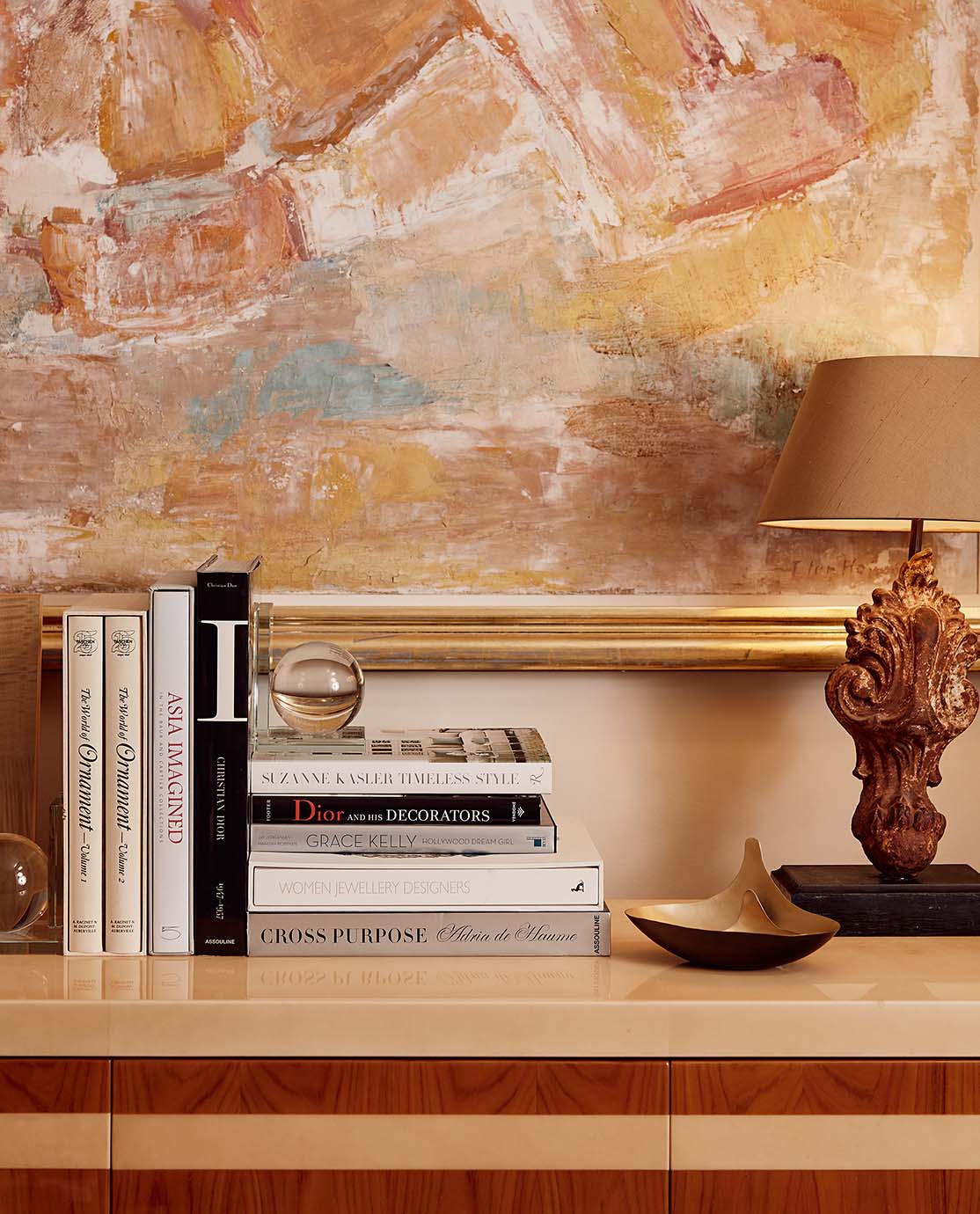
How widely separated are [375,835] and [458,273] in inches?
29.7

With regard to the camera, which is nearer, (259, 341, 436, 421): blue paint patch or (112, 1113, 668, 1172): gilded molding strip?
(112, 1113, 668, 1172): gilded molding strip

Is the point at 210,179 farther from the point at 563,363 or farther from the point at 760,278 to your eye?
the point at 760,278

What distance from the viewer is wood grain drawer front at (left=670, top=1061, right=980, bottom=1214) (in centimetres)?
103

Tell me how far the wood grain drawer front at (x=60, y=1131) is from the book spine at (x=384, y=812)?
0.30 m

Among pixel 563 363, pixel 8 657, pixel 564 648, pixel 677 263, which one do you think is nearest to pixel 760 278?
pixel 677 263

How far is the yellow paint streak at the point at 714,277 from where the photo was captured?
5.00 ft

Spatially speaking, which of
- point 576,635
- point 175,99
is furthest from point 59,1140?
point 175,99

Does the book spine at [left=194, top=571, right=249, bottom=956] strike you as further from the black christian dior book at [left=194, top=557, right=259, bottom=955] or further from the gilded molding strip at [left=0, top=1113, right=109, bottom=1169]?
the gilded molding strip at [left=0, top=1113, right=109, bottom=1169]

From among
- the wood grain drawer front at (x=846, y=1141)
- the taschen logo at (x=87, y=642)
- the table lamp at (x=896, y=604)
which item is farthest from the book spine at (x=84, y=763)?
the table lamp at (x=896, y=604)

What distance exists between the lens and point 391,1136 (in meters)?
1.03

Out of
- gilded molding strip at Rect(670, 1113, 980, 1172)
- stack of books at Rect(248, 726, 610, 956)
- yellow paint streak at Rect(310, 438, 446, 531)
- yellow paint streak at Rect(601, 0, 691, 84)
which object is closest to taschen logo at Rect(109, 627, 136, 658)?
stack of books at Rect(248, 726, 610, 956)

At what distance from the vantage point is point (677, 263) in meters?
1.53

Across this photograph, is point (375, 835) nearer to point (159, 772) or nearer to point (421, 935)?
point (421, 935)

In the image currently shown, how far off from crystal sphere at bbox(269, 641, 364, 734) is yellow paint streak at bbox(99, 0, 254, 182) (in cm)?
68
